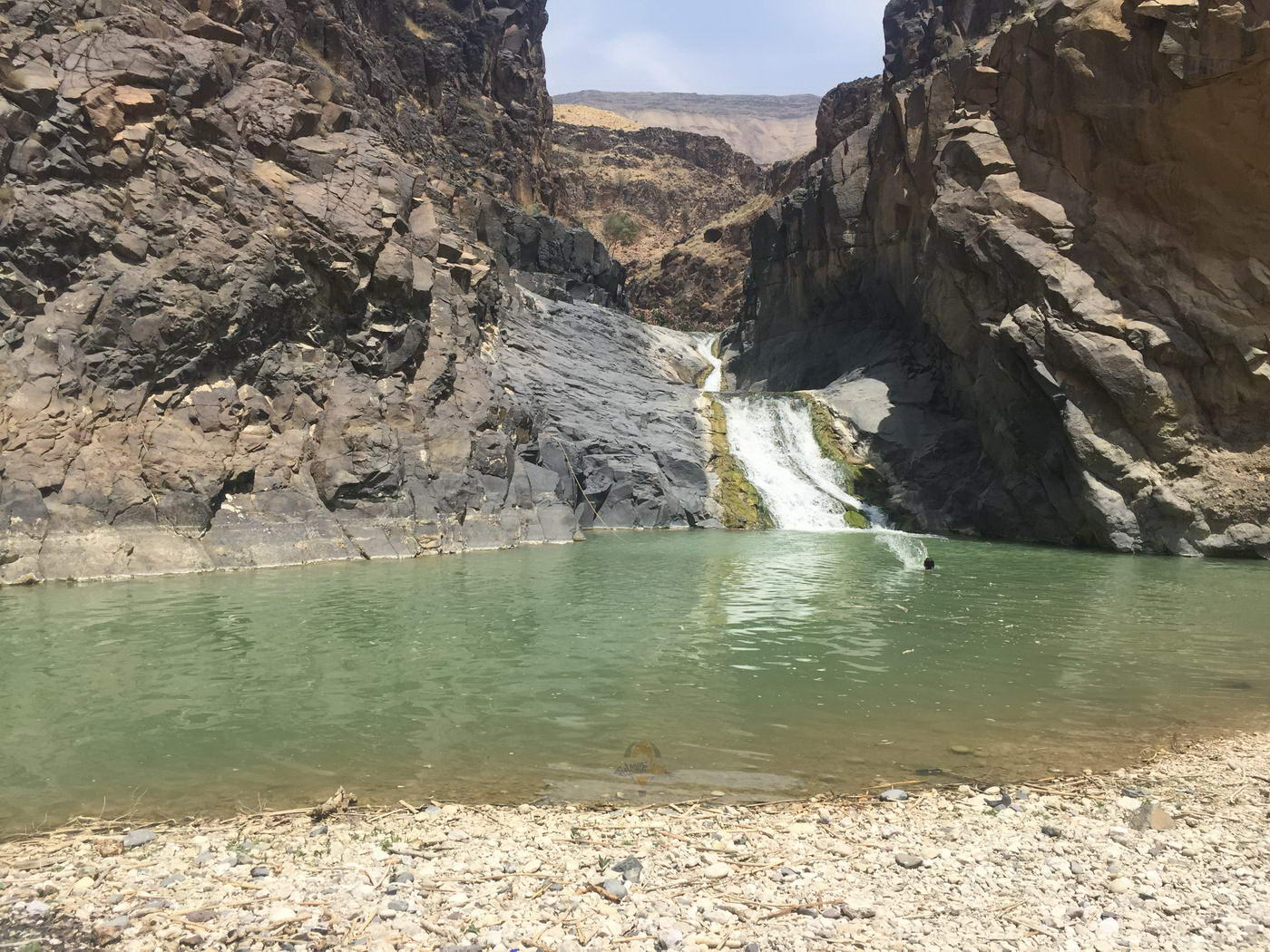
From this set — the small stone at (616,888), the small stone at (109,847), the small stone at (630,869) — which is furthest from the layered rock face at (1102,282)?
the small stone at (109,847)

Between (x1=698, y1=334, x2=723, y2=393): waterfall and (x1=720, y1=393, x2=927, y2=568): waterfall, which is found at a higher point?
(x1=698, y1=334, x2=723, y2=393): waterfall

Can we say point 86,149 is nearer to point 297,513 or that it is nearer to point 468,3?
point 297,513

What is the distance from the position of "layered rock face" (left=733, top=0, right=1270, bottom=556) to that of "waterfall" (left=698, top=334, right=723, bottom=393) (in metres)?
24.0

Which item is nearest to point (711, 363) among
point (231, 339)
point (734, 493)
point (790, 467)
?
point (790, 467)

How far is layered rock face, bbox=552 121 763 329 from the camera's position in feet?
291

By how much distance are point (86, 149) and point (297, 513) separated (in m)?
12.7

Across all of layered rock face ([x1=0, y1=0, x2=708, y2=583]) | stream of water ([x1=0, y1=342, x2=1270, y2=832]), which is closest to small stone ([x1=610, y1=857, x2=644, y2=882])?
stream of water ([x1=0, y1=342, x2=1270, y2=832])

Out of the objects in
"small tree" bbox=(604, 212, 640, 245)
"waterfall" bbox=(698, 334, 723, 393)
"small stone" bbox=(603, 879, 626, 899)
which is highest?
"small tree" bbox=(604, 212, 640, 245)

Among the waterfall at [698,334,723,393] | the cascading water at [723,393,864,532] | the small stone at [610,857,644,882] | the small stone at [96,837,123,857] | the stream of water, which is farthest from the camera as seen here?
the waterfall at [698,334,723,393]

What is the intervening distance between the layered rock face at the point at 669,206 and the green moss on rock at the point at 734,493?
139ft

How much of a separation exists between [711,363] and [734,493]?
30.1 m

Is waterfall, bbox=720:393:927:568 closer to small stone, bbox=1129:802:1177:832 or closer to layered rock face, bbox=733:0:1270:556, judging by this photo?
layered rock face, bbox=733:0:1270:556

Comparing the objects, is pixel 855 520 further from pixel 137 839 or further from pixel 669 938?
pixel 669 938

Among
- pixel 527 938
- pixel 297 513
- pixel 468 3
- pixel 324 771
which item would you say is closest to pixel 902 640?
pixel 324 771
